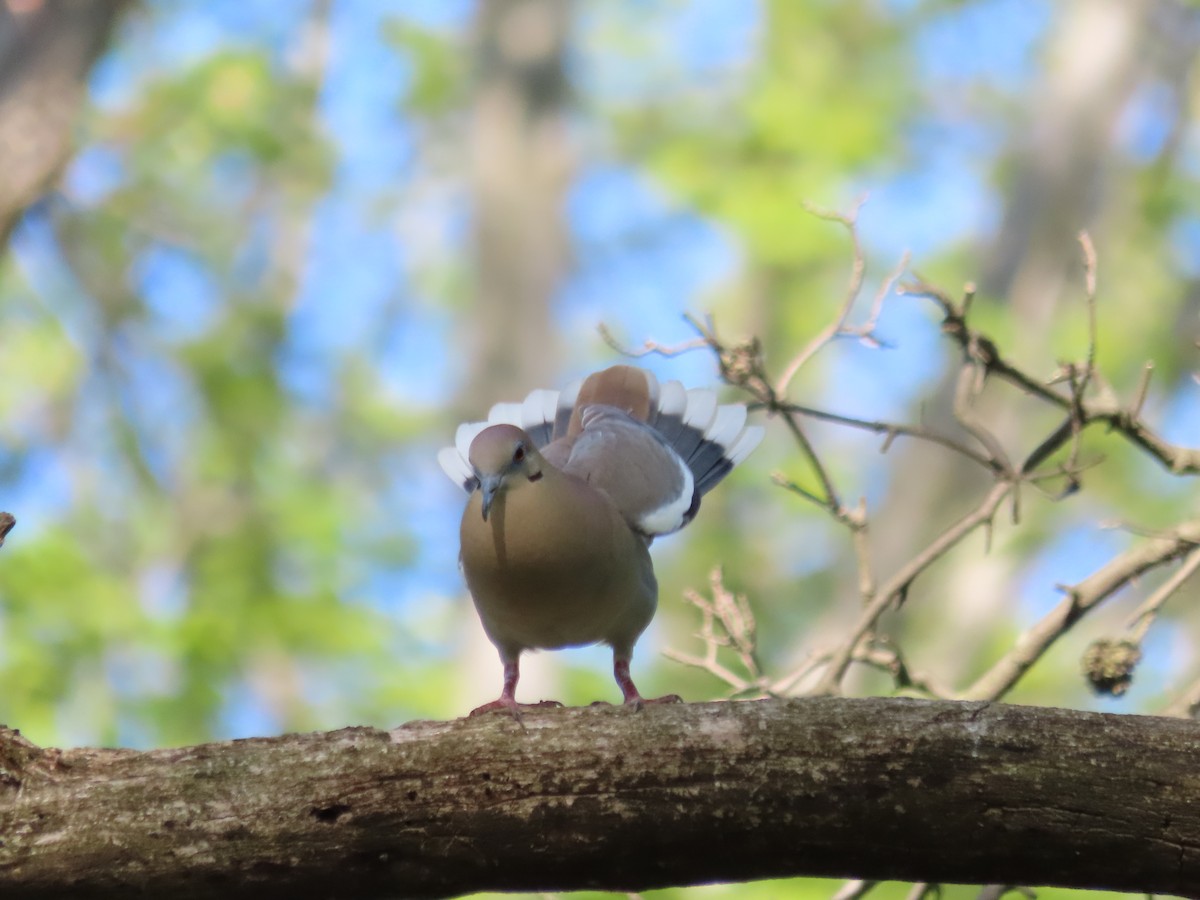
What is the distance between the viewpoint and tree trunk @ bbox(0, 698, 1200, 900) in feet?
7.68

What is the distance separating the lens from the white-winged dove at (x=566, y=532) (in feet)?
11.1

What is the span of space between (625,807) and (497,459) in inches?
47.4

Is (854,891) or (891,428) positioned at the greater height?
(891,428)

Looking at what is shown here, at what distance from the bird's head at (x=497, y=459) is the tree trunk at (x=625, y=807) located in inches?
38.4

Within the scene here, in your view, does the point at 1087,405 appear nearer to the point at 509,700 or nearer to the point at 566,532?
the point at 566,532

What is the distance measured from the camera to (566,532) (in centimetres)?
340

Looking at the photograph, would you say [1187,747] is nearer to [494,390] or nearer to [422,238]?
[494,390]

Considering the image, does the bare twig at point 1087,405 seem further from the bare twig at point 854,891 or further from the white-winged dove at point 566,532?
the bare twig at point 854,891

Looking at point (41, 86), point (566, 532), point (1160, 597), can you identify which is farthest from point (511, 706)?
point (41, 86)

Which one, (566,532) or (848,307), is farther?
(848,307)

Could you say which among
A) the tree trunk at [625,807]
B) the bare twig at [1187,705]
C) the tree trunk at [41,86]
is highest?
the tree trunk at [41,86]

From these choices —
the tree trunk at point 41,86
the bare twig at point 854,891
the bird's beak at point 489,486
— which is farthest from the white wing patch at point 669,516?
the tree trunk at point 41,86

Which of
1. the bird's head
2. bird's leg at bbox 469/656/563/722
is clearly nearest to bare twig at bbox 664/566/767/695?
bird's leg at bbox 469/656/563/722

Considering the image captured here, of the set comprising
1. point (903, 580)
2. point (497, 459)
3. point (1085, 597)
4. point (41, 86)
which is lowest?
point (1085, 597)
